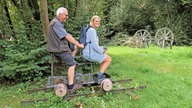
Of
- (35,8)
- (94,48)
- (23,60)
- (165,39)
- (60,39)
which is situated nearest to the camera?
(60,39)

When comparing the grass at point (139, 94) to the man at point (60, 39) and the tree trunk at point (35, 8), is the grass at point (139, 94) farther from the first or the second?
the tree trunk at point (35, 8)

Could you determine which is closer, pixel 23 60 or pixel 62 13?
pixel 62 13

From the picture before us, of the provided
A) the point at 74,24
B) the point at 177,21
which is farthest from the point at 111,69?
the point at 177,21

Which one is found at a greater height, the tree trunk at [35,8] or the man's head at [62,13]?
the tree trunk at [35,8]

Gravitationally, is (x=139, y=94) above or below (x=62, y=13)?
below

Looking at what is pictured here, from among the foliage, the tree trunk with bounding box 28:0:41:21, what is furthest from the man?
the tree trunk with bounding box 28:0:41:21

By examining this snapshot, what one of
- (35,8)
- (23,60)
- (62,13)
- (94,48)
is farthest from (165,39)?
(62,13)

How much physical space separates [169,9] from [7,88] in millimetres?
15130

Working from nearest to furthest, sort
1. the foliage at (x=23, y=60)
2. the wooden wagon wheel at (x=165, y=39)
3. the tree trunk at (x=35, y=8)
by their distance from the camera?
the foliage at (x=23, y=60) < the tree trunk at (x=35, y=8) < the wooden wagon wheel at (x=165, y=39)

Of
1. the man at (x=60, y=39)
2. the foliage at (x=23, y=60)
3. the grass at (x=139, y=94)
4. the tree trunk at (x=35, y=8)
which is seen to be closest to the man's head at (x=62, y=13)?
the man at (x=60, y=39)

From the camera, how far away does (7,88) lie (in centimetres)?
616

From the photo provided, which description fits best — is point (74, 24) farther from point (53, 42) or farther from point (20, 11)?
point (53, 42)

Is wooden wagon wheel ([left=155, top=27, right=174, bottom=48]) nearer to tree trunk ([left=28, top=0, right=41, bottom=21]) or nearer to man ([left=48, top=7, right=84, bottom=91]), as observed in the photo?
tree trunk ([left=28, top=0, right=41, bottom=21])

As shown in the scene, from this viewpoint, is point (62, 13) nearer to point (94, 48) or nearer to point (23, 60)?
point (94, 48)
